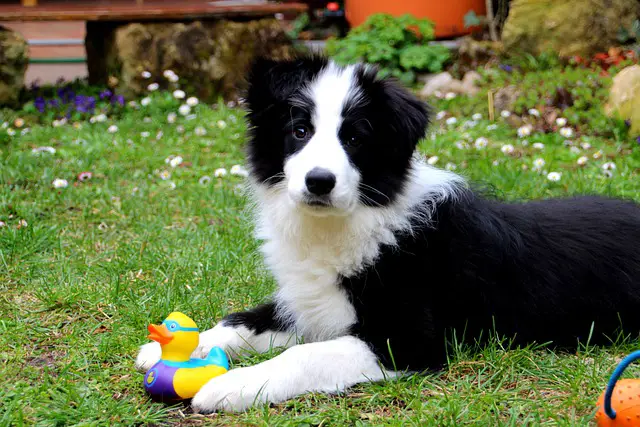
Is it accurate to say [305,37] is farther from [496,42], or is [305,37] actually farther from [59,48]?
[59,48]

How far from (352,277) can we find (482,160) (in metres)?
3.01

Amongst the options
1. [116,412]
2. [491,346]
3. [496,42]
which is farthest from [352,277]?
[496,42]

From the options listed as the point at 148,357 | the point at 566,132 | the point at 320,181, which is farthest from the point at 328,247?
the point at 566,132

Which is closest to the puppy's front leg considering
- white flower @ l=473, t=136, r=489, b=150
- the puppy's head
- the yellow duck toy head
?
the yellow duck toy head

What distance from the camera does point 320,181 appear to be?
9.04 ft

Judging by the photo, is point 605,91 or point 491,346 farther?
point 605,91

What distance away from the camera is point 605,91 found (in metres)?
7.14

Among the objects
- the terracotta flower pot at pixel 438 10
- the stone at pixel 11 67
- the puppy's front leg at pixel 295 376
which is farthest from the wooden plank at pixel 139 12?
the puppy's front leg at pixel 295 376

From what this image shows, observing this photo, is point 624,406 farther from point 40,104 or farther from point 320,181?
point 40,104

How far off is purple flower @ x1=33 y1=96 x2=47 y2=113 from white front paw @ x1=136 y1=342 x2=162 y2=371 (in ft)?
17.7

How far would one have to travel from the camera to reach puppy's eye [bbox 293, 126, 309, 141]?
2.96m

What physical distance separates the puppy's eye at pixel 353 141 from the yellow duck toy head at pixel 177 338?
933 mm

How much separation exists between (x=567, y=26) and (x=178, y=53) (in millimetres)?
4549

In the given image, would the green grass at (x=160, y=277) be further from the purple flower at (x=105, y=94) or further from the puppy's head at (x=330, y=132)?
the purple flower at (x=105, y=94)
